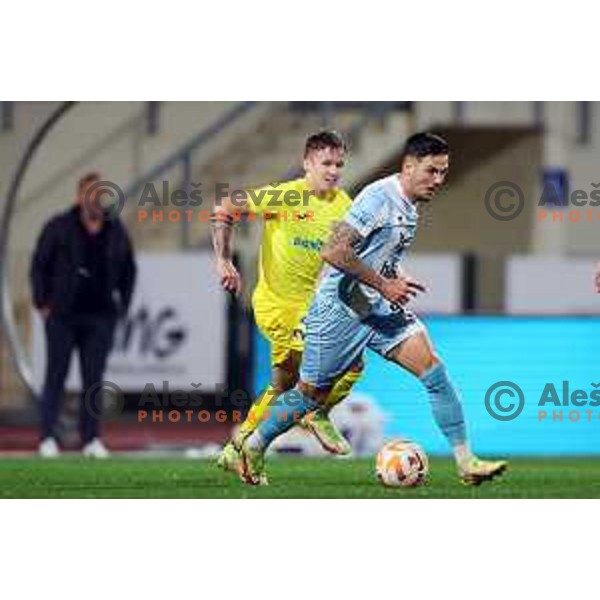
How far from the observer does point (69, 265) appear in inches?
577

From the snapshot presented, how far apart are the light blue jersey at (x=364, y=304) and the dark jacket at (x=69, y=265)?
5.37ft

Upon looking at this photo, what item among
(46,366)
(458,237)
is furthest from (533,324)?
(46,366)

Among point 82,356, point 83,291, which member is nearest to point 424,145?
point 83,291

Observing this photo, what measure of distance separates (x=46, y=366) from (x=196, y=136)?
1.44m

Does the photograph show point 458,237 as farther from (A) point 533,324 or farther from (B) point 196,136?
(B) point 196,136

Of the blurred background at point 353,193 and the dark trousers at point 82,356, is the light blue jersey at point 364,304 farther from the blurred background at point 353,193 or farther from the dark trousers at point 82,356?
the dark trousers at point 82,356

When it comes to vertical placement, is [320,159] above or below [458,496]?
above

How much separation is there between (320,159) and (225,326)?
1.55 meters

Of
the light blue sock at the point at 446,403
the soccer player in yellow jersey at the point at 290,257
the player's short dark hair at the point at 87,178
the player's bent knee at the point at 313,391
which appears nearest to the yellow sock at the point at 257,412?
the soccer player in yellow jersey at the point at 290,257

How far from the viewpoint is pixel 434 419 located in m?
13.4

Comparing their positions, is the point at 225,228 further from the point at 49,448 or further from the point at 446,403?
the point at 49,448

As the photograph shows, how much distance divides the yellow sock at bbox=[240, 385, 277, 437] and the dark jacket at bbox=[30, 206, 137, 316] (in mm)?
1338

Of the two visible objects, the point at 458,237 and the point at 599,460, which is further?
the point at 458,237

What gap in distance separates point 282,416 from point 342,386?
0.99 feet
